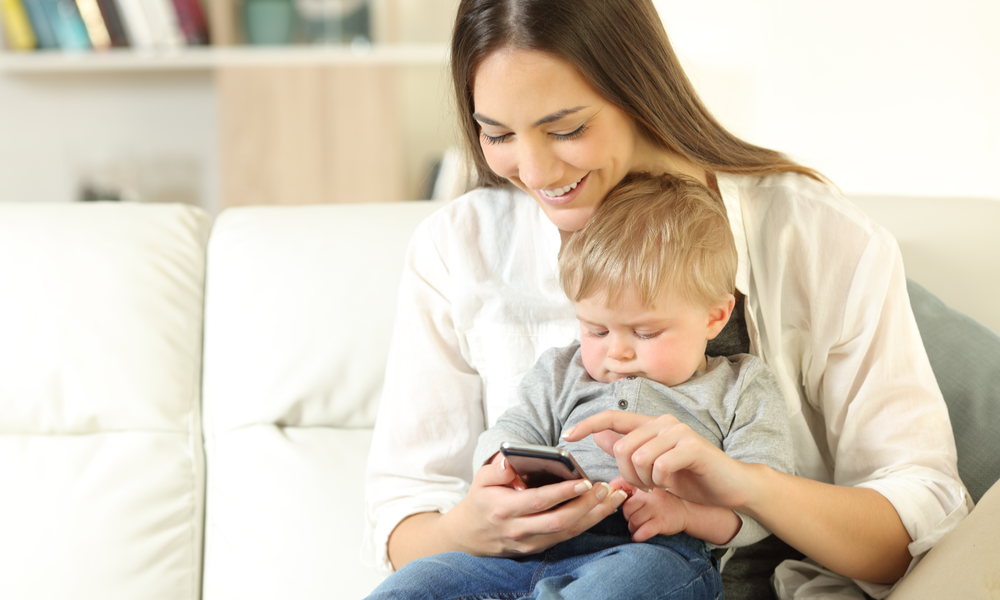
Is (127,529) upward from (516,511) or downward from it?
downward

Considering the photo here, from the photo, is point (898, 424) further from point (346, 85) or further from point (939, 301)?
point (346, 85)

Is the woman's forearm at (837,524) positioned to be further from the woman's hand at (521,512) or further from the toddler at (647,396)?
the woman's hand at (521,512)

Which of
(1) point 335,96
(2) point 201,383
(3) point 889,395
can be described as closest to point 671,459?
(3) point 889,395

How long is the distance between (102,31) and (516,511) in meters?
2.76

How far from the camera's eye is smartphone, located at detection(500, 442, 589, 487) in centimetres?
85

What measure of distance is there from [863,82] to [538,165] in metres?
1.84

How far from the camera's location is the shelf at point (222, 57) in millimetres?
2982

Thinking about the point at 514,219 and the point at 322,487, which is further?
the point at 322,487

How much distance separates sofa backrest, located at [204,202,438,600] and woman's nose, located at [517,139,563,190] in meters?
0.55

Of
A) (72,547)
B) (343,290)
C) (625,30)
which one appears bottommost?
(72,547)

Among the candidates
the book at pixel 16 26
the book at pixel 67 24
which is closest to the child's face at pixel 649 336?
the book at pixel 67 24

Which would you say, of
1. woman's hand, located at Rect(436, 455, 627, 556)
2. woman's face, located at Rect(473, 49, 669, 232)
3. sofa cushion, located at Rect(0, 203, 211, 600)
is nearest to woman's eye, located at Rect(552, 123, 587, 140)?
woman's face, located at Rect(473, 49, 669, 232)

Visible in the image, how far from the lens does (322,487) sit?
1.42m

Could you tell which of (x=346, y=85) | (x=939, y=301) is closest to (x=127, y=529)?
(x=939, y=301)
